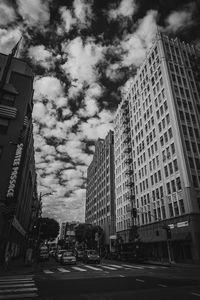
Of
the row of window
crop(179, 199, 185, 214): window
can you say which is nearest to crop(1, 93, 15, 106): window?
the row of window

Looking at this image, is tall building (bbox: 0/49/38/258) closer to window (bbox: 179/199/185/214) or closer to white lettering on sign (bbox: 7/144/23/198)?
white lettering on sign (bbox: 7/144/23/198)

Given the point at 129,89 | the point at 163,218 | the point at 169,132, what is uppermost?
the point at 129,89

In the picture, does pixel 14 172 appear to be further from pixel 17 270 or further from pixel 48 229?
pixel 48 229

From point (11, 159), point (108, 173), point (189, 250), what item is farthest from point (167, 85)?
point (108, 173)

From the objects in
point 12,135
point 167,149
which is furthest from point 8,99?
point 167,149

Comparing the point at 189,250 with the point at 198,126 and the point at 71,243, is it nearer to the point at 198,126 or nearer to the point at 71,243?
the point at 198,126

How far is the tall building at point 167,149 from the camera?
37.4 metres

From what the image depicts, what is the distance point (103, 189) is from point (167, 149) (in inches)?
1800

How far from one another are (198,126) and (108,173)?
42844 mm

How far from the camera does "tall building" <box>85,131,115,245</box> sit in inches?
2951

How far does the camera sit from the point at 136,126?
2432 inches

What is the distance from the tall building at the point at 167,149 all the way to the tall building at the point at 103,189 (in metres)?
9.19

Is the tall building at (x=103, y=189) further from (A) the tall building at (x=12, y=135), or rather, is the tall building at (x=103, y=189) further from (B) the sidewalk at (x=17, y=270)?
(B) the sidewalk at (x=17, y=270)

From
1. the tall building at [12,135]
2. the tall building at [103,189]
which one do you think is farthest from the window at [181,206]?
the tall building at [103,189]
